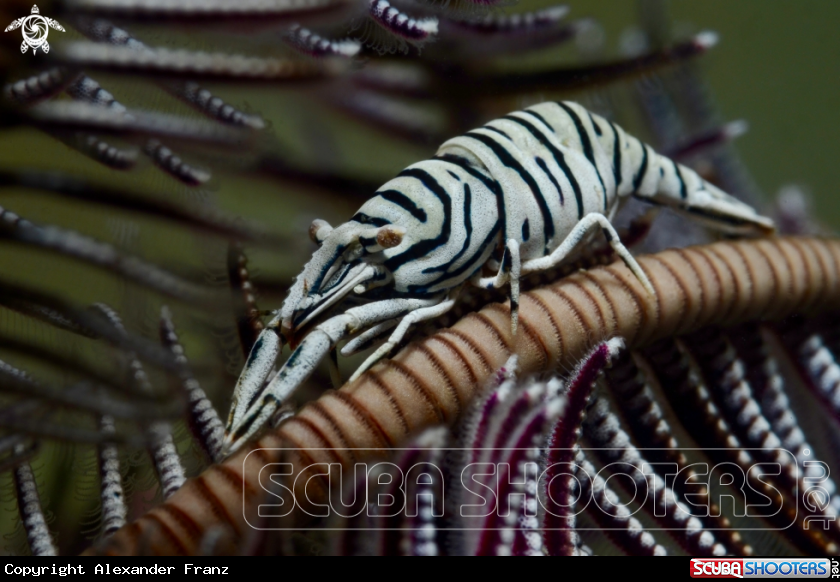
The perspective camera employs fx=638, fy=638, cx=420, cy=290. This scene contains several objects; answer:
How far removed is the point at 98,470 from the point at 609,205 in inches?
51.3

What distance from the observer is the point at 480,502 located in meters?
1.09

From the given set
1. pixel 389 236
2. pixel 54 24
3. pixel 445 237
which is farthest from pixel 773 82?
pixel 54 24

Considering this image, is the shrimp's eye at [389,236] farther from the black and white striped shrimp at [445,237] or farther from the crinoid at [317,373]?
the crinoid at [317,373]

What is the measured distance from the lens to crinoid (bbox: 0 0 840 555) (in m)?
1.00

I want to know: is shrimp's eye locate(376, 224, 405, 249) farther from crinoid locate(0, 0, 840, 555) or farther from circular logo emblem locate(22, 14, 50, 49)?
circular logo emblem locate(22, 14, 50, 49)

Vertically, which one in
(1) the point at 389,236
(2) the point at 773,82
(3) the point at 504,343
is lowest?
(3) the point at 504,343

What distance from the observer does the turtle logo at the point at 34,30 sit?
91 cm

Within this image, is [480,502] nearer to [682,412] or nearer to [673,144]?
[682,412]

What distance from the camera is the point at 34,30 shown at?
94cm

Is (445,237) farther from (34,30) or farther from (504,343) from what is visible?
(34,30)

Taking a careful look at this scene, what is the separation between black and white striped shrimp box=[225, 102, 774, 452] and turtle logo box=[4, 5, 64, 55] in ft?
1.82

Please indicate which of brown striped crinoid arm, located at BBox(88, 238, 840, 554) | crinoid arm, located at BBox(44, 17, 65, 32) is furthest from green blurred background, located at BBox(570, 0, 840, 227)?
crinoid arm, located at BBox(44, 17, 65, 32)

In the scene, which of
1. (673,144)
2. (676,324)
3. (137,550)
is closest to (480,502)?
(137,550)

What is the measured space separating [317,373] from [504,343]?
443mm
